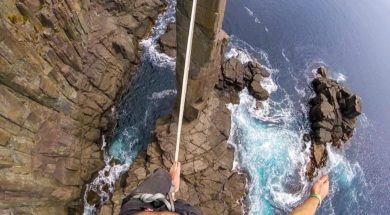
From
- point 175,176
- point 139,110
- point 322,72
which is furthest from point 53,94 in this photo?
point 322,72

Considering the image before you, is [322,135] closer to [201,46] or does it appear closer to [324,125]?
[324,125]

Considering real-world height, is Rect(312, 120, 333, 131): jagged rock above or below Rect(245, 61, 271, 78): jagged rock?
below

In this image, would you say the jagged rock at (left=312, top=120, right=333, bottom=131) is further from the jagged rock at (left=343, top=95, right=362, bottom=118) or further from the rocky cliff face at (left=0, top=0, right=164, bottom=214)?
the rocky cliff face at (left=0, top=0, right=164, bottom=214)

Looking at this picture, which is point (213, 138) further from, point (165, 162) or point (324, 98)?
point (324, 98)

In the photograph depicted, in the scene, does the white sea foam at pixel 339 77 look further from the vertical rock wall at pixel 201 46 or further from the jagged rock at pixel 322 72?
the vertical rock wall at pixel 201 46

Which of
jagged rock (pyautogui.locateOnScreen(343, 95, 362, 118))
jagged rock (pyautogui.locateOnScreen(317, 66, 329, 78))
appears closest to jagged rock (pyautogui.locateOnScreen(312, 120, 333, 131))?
jagged rock (pyautogui.locateOnScreen(343, 95, 362, 118))

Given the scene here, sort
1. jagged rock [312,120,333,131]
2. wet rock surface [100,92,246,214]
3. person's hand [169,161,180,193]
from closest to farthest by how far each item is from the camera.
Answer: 1. person's hand [169,161,180,193]
2. wet rock surface [100,92,246,214]
3. jagged rock [312,120,333,131]

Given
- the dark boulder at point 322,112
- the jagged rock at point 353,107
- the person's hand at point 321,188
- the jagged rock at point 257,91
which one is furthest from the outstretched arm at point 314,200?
the jagged rock at point 353,107

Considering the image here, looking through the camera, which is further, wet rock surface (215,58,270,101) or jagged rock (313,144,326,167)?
wet rock surface (215,58,270,101)
